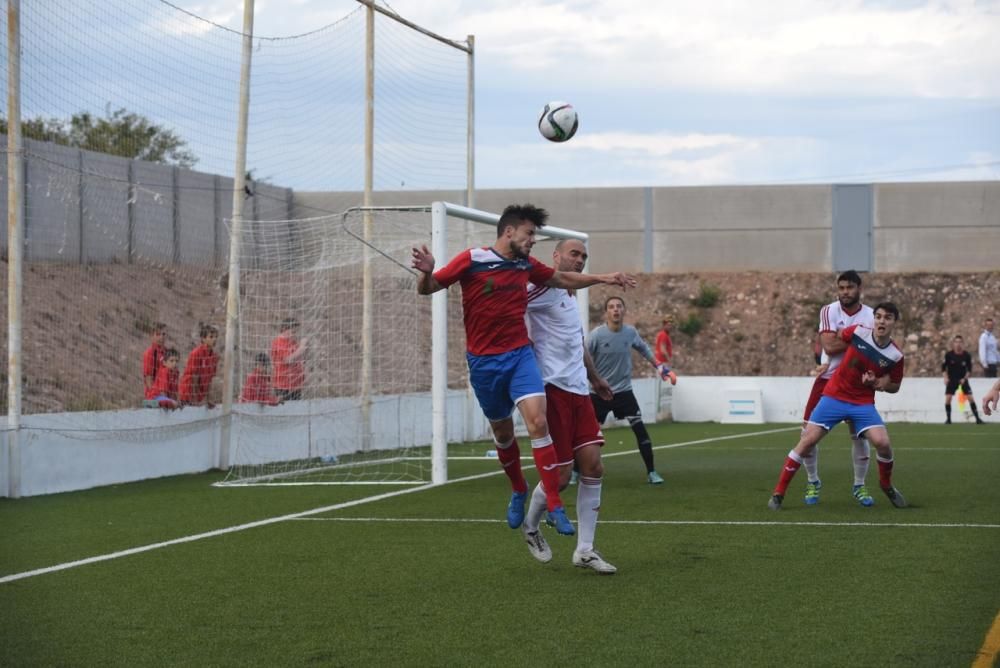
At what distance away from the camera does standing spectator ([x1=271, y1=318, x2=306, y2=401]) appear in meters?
17.7

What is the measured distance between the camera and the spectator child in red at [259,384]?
17.5m

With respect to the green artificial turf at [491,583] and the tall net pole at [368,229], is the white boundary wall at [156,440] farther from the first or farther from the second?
the green artificial turf at [491,583]

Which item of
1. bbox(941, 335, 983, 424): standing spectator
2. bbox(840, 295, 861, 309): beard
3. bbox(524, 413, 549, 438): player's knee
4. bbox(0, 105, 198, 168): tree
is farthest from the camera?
bbox(941, 335, 983, 424): standing spectator

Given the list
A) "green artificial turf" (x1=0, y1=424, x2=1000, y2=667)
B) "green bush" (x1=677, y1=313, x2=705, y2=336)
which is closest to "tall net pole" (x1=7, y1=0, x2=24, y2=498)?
"green artificial turf" (x1=0, y1=424, x2=1000, y2=667)

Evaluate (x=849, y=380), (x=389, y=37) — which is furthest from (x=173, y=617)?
(x=389, y=37)

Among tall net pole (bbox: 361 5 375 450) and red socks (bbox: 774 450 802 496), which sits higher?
tall net pole (bbox: 361 5 375 450)

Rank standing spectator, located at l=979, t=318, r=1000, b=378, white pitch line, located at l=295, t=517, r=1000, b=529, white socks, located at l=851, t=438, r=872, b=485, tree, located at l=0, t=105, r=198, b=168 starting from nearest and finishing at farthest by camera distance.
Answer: white pitch line, located at l=295, t=517, r=1000, b=529
white socks, located at l=851, t=438, r=872, b=485
tree, located at l=0, t=105, r=198, b=168
standing spectator, located at l=979, t=318, r=1000, b=378

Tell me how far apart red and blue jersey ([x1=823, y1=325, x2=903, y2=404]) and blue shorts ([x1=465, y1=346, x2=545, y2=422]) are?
394 cm

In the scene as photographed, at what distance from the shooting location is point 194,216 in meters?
26.6

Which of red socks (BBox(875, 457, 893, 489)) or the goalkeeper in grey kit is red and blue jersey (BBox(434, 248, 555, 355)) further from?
the goalkeeper in grey kit

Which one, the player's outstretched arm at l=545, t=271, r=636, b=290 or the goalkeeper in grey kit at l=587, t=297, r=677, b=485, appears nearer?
the player's outstretched arm at l=545, t=271, r=636, b=290

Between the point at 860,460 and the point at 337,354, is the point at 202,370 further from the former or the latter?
the point at 860,460

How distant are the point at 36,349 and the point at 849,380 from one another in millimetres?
15013

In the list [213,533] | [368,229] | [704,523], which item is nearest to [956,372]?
[368,229]
